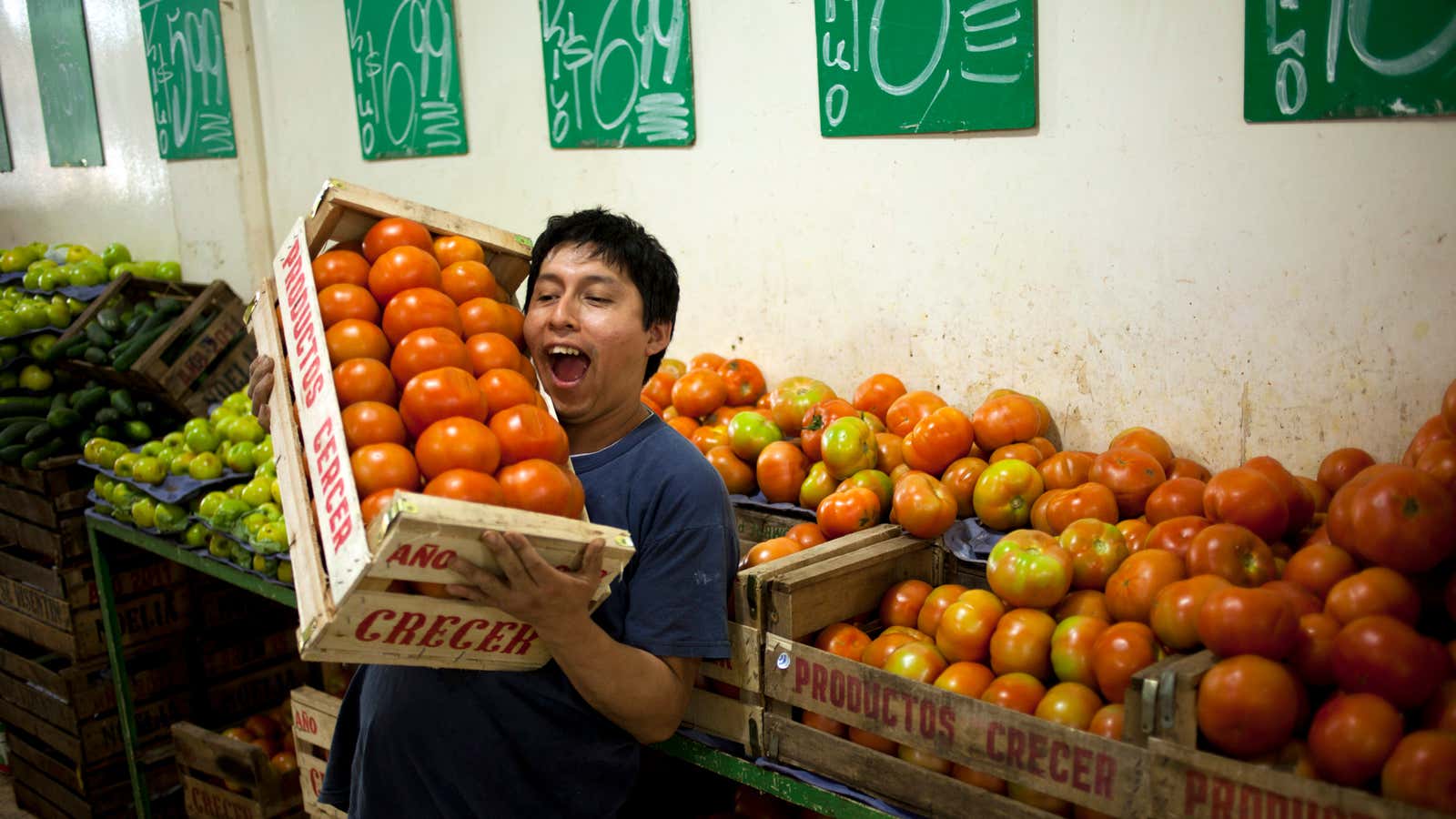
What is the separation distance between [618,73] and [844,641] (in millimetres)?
2225

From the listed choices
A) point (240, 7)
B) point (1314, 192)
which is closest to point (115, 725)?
point (240, 7)

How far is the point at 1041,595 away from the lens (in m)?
2.15

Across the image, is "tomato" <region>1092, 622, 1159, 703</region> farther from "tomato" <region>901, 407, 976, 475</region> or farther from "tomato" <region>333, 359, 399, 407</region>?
"tomato" <region>333, 359, 399, 407</region>

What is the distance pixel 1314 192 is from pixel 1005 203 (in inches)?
29.3

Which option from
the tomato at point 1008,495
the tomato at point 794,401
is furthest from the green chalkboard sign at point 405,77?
the tomato at point 1008,495

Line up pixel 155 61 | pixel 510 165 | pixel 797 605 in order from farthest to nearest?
pixel 155 61 → pixel 510 165 → pixel 797 605

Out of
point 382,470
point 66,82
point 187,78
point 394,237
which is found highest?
point 66,82

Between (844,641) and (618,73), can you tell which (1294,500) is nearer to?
(844,641)

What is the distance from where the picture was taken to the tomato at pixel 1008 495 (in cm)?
Result: 253

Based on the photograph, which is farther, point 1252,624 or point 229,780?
point 229,780

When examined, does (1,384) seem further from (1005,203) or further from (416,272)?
(1005,203)

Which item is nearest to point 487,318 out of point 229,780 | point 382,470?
point 382,470

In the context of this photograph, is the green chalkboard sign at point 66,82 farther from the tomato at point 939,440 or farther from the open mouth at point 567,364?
the tomato at point 939,440

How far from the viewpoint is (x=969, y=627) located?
2.18 meters
